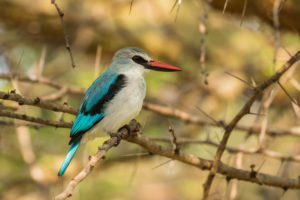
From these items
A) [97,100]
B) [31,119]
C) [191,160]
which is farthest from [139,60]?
[31,119]

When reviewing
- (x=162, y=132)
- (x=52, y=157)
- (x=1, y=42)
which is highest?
(x=1, y=42)

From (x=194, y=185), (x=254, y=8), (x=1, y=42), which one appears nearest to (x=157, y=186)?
(x=194, y=185)

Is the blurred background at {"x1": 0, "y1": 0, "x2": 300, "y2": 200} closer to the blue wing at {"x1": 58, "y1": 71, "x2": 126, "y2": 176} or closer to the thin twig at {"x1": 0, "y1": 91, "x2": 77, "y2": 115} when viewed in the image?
the blue wing at {"x1": 58, "y1": 71, "x2": 126, "y2": 176}

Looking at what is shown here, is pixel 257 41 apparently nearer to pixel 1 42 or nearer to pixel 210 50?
pixel 210 50

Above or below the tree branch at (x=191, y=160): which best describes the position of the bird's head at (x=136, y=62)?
above

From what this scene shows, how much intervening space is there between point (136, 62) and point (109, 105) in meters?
0.66

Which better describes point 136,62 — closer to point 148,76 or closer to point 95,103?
point 95,103

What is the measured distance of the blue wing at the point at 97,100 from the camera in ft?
12.0

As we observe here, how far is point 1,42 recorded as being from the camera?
5.78 metres

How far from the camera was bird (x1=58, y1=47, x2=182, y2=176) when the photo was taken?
12.1 ft

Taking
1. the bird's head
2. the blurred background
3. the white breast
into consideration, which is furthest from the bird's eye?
the blurred background

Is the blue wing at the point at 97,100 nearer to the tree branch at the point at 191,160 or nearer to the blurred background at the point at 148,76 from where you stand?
the tree branch at the point at 191,160

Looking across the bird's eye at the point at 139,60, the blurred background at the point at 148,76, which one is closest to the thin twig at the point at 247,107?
the bird's eye at the point at 139,60

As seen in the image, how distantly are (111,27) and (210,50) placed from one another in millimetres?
1541
